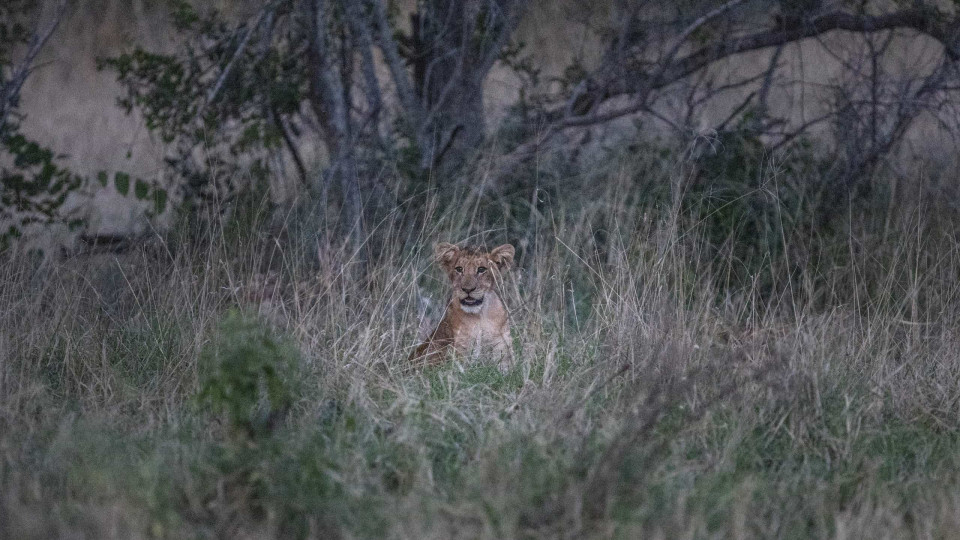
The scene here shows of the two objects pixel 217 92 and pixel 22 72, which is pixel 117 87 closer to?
pixel 217 92

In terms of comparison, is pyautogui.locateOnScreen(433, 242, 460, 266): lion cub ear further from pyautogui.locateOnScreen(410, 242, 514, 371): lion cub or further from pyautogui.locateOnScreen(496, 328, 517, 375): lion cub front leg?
pyautogui.locateOnScreen(496, 328, 517, 375): lion cub front leg

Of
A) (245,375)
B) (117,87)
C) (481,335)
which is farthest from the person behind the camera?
(117,87)

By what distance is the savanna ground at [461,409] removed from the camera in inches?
151

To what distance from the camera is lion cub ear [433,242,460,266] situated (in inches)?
254

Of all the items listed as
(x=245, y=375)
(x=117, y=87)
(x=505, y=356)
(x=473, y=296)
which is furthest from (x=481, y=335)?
(x=117, y=87)

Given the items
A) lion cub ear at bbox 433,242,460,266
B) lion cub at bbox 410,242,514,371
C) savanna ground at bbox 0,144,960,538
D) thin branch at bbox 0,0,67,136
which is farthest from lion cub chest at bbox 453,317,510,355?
thin branch at bbox 0,0,67,136

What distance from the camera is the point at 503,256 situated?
22.0ft

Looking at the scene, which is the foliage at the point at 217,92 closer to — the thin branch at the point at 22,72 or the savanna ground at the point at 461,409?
the thin branch at the point at 22,72

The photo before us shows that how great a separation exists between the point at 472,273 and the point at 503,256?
0.26 meters

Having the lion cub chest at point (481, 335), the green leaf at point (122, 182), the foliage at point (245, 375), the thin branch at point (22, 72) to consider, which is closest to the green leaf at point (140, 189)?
the green leaf at point (122, 182)

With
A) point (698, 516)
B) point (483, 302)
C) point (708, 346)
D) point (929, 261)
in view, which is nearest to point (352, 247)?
point (483, 302)

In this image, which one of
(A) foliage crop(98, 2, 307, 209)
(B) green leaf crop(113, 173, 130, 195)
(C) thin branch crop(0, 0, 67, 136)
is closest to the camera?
(B) green leaf crop(113, 173, 130, 195)

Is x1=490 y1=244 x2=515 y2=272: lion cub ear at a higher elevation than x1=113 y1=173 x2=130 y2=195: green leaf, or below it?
below

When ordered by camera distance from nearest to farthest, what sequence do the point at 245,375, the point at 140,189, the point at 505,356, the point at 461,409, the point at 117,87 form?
the point at 245,375 < the point at 461,409 < the point at 505,356 < the point at 140,189 < the point at 117,87
